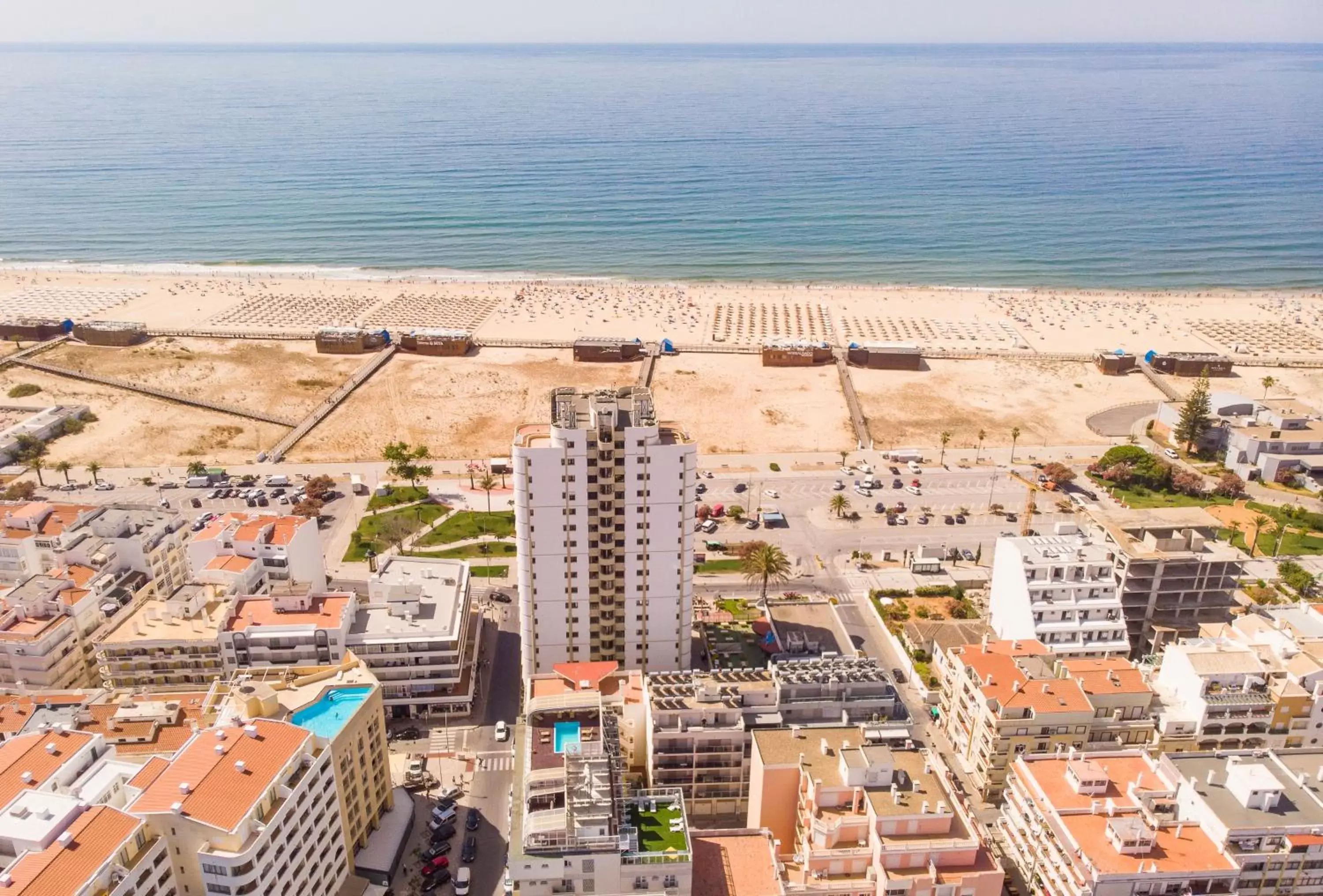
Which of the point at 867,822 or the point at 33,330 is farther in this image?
the point at 33,330

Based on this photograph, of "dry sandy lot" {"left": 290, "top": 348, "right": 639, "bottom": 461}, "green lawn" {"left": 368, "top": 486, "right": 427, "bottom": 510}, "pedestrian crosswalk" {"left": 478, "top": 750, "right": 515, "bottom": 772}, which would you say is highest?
"dry sandy lot" {"left": 290, "top": 348, "right": 639, "bottom": 461}

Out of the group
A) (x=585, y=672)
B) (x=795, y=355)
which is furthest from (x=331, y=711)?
(x=795, y=355)

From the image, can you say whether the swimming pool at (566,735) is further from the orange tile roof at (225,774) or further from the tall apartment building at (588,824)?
the orange tile roof at (225,774)

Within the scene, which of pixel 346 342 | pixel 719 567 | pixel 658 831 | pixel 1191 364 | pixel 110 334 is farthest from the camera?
pixel 110 334

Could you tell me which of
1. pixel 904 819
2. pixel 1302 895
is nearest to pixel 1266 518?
pixel 1302 895

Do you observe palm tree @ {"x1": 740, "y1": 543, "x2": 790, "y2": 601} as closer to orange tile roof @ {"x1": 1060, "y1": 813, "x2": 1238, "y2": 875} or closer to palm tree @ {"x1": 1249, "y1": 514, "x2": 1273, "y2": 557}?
orange tile roof @ {"x1": 1060, "y1": 813, "x2": 1238, "y2": 875}

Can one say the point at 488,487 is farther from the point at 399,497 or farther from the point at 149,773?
the point at 149,773

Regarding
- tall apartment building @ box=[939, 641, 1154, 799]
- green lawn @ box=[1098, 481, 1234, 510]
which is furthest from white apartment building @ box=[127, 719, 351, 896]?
green lawn @ box=[1098, 481, 1234, 510]

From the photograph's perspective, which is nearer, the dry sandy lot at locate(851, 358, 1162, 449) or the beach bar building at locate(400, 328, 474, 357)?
the dry sandy lot at locate(851, 358, 1162, 449)
